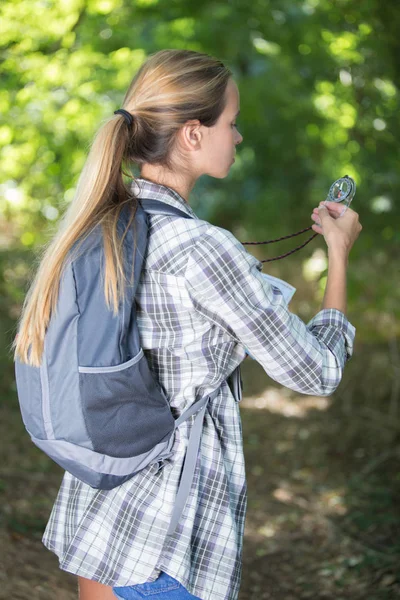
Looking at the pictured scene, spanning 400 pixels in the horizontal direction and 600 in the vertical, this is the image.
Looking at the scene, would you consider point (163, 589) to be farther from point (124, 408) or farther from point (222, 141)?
point (222, 141)

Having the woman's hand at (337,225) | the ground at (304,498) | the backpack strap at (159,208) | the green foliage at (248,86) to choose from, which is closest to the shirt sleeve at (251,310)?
the backpack strap at (159,208)

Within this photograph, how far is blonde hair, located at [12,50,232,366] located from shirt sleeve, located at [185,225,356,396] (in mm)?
164

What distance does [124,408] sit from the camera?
4.88 ft

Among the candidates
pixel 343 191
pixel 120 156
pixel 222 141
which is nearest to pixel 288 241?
pixel 343 191

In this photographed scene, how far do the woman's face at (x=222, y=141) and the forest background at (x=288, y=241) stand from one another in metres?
2.35

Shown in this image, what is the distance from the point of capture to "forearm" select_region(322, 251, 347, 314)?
5.49ft

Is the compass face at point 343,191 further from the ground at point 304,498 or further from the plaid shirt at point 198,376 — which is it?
the ground at point 304,498

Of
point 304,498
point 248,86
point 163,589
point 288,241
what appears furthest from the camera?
point 288,241

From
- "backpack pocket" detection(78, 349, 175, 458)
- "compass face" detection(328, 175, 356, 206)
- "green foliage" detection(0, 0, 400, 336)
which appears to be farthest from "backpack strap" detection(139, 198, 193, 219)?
"green foliage" detection(0, 0, 400, 336)

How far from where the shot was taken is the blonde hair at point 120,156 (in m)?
1.49

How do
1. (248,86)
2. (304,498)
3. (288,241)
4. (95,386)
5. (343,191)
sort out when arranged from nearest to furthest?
(95,386) → (343,191) → (304,498) → (248,86) → (288,241)

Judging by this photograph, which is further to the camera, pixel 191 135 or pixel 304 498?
pixel 304 498

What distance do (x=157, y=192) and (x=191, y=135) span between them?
0.15 metres

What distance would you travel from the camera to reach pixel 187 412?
1.59m
